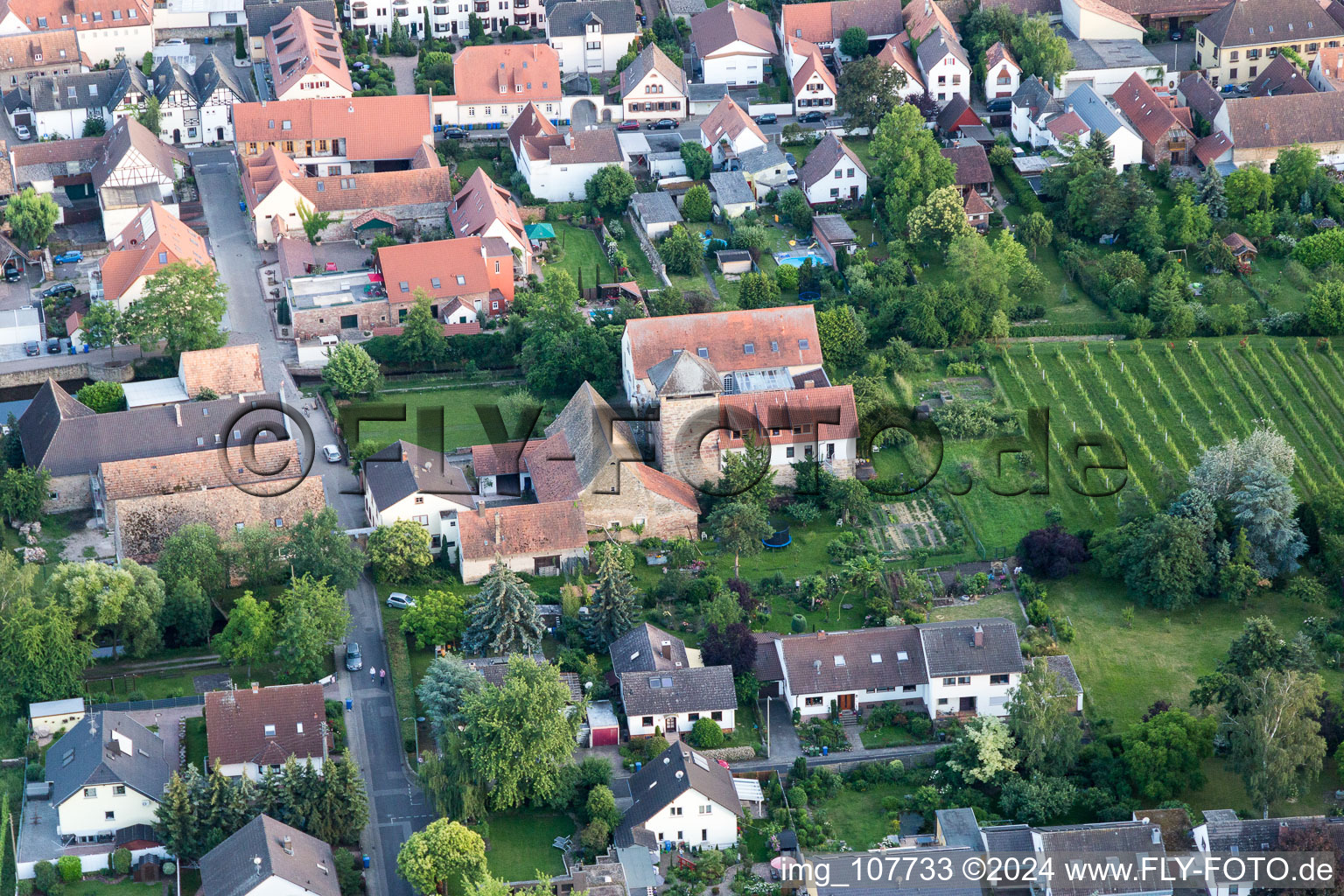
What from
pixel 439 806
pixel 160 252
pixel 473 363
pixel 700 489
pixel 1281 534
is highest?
pixel 160 252

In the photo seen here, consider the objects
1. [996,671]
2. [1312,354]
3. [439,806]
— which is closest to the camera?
[439,806]

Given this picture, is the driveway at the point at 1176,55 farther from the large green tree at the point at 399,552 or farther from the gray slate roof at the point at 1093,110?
the large green tree at the point at 399,552

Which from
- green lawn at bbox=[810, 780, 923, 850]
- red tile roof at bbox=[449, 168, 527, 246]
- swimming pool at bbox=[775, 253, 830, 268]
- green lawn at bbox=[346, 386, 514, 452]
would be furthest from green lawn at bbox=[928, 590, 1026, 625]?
red tile roof at bbox=[449, 168, 527, 246]

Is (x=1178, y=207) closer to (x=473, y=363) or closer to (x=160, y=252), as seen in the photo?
(x=473, y=363)

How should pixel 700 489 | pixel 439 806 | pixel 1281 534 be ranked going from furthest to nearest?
pixel 700 489
pixel 1281 534
pixel 439 806

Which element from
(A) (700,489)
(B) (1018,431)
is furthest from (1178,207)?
(A) (700,489)

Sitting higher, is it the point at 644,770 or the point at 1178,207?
the point at 1178,207

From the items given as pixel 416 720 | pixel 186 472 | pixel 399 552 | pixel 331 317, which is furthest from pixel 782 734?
pixel 331 317

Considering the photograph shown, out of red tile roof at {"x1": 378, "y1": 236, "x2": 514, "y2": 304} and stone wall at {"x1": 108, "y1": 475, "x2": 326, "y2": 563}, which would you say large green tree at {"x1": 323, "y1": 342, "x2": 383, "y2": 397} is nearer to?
red tile roof at {"x1": 378, "y1": 236, "x2": 514, "y2": 304}
